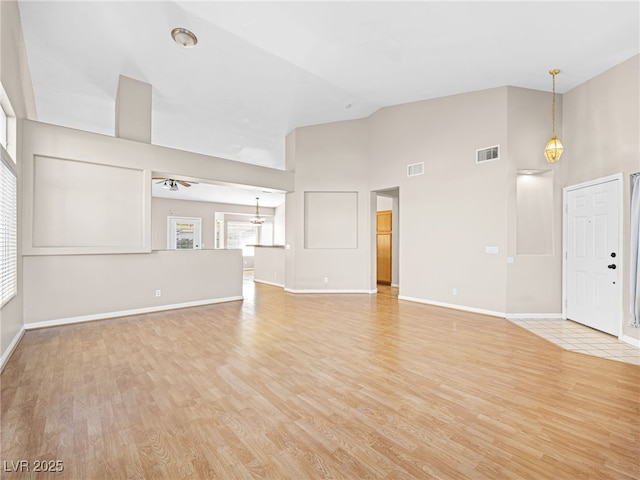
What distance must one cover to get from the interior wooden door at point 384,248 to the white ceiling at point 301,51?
339 cm

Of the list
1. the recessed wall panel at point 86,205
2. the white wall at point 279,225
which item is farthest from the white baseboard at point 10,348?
the white wall at point 279,225

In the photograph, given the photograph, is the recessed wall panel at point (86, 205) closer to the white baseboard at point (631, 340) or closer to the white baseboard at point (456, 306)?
the white baseboard at point (456, 306)

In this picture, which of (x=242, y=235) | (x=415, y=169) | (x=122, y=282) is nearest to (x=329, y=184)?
(x=415, y=169)

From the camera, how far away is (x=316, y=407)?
2.19 m

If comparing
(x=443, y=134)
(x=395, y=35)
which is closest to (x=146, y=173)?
(x=395, y=35)

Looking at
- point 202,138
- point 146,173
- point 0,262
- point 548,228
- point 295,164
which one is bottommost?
point 0,262

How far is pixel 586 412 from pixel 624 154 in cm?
348

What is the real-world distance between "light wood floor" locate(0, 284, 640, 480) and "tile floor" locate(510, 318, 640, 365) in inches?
9.6

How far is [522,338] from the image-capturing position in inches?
150

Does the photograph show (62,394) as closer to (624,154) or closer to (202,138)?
(202,138)

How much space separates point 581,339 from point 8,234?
677 cm

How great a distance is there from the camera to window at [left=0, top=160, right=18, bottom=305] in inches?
116

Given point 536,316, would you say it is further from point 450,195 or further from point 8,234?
point 8,234

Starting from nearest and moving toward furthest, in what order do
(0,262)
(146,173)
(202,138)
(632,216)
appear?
1. (0,262)
2. (632,216)
3. (146,173)
4. (202,138)
